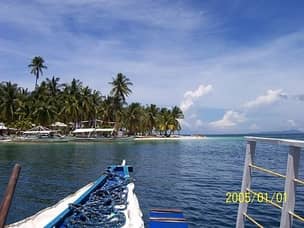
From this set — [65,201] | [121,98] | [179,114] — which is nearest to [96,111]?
[121,98]

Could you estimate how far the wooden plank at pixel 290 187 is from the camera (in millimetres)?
3184

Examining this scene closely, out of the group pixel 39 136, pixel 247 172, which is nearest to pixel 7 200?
pixel 247 172

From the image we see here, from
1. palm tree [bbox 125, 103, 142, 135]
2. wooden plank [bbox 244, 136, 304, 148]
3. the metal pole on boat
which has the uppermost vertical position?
palm tree [bbox 125, 103, 142, 135]

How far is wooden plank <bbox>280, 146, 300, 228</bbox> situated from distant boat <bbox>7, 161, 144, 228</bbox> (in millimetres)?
3451

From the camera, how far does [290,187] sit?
3.26 meters

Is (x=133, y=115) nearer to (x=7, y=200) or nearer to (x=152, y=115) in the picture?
(x=152, y=115)

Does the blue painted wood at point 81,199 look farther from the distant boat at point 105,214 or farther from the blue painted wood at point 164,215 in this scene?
the blue painted wood at point 164,215

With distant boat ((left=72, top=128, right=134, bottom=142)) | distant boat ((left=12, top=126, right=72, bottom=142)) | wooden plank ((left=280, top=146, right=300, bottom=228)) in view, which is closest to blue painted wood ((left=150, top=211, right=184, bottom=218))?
wooden plank ((left=280, top=146, right=300, bottom=228))

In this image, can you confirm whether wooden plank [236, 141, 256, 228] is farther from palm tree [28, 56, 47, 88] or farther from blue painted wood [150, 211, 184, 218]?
palm tree [28, 56, 47, 88]

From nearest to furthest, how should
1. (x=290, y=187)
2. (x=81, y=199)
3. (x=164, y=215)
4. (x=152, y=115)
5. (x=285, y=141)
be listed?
(x=290, y=187)
(x=285, y=141)
(x=164, y=215)
(x=81, y=199)
(x=152, y=115)

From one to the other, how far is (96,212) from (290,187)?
4827 mm

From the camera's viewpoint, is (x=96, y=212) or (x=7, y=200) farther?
(x=96, y=212)

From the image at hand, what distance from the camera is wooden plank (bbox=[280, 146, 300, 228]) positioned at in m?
3.18

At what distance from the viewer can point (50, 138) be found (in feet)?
216
